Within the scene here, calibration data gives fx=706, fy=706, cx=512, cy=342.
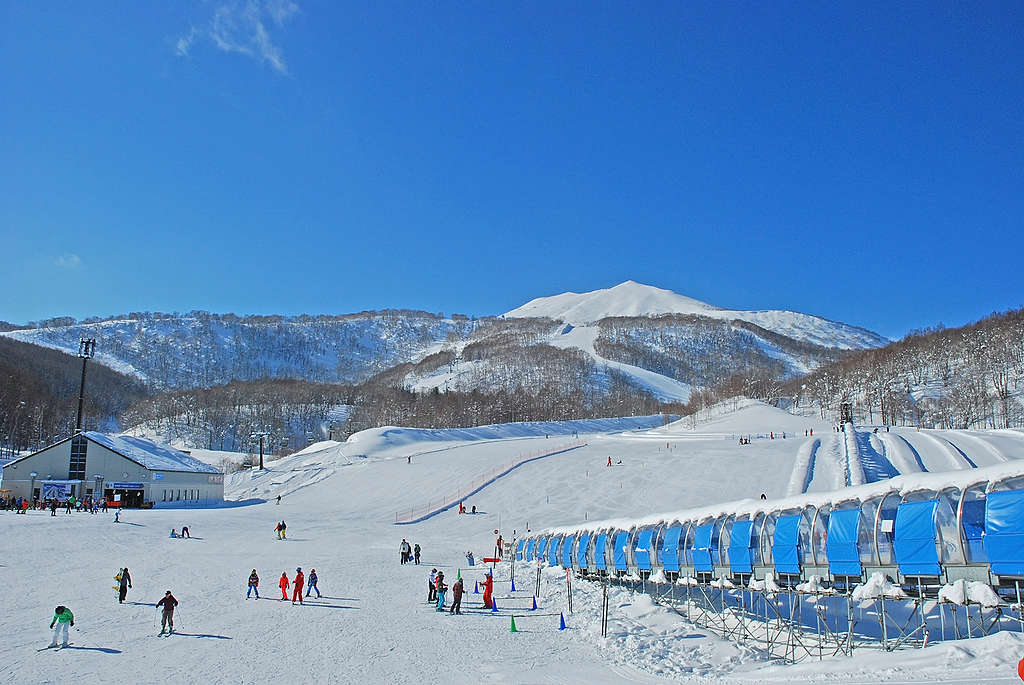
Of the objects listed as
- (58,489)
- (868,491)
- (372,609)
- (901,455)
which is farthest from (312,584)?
(901,455)

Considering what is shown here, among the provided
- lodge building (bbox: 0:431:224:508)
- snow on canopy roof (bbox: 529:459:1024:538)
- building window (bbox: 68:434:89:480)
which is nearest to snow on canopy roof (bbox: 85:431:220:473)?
lodge building (bbox: 0:431:224:508)

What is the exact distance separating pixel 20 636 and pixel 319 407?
169 meters

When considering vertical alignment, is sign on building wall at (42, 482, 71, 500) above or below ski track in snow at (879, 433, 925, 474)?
below

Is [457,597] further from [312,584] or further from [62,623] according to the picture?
[62,623]

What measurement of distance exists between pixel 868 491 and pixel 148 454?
195 feet

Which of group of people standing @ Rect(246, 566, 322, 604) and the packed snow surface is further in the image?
group of people standing @ Rect(246, 566, 322, 604)

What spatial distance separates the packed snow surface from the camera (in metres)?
12.0

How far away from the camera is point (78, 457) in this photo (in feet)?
183

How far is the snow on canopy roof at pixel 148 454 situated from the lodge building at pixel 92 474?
77 millimetres

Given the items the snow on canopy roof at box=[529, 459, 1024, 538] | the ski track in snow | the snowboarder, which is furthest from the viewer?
the ski track in snow

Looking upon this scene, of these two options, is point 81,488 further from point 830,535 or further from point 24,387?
point 24,387

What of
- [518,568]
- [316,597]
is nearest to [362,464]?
[518,568]

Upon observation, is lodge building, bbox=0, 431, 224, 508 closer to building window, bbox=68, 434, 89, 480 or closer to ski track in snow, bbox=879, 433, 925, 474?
building window, bbox=68, 434, 89, 480

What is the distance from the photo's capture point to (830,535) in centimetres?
1333
